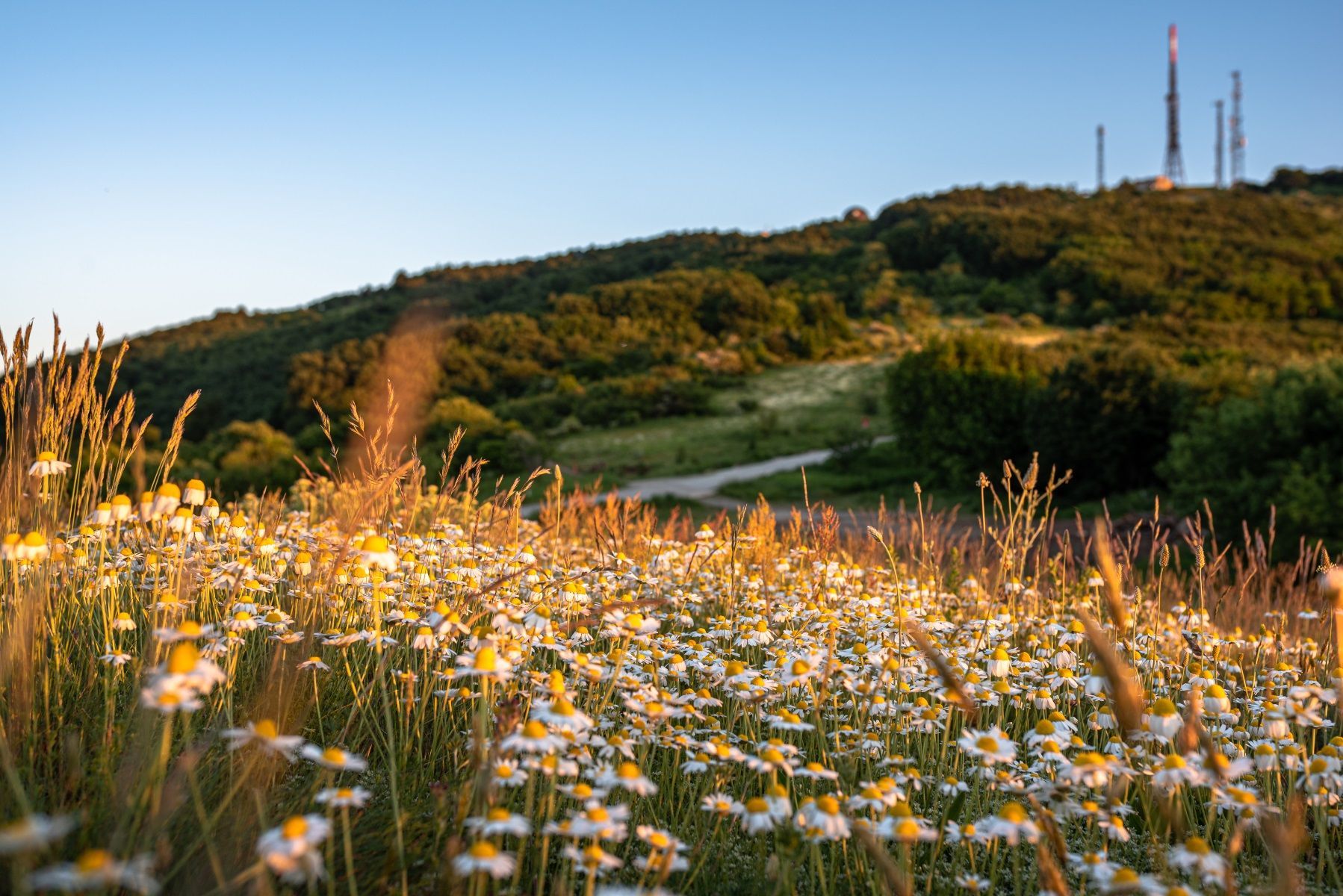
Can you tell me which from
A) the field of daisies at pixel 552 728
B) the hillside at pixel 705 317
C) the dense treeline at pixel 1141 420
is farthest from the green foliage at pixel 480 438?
the field of daisies at pixel 552 728

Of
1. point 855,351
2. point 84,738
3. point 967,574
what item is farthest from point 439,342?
point 84,738

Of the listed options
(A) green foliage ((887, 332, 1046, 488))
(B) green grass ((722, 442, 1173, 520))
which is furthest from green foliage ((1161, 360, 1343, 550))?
(A) green foliage ((887, 332, 1046, 488))

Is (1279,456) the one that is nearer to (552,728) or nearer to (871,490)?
(871,490)

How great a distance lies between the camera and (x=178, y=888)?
1.81 meters

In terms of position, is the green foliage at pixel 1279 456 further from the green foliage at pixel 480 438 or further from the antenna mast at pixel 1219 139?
the antenna mast at pixel 1219 139

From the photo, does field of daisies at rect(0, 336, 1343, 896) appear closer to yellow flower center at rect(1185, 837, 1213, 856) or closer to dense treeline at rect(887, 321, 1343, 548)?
yellow flower center at rect(1185, 837, 1213, 856)

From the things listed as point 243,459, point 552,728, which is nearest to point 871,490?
point 243,459

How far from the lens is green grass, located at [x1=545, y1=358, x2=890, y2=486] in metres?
25.2

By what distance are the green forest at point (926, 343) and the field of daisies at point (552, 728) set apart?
8.79 metres

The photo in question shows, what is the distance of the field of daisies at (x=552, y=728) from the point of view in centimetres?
168

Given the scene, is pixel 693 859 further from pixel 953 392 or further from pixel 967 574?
pixel 953 392

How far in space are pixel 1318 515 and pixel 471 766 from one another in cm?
1399

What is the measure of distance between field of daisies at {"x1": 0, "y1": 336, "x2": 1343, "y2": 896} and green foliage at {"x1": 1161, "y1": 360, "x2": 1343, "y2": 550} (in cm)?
1063

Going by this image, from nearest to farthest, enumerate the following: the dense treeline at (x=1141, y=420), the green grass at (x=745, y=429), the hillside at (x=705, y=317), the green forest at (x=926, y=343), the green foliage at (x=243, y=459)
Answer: the dense treeline at (x=1141, y=420), the green forest at (x=926, y=343), the green foliage at (x=243, y=459), the green grass at (x=745, y=429), the hillside at (x=705, y=317)
